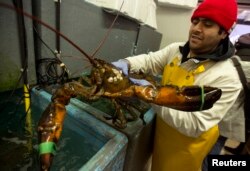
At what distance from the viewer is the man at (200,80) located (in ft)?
3.18

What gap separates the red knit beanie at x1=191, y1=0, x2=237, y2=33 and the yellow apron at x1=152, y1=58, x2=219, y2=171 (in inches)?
10.1

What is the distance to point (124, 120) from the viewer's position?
1014 mm

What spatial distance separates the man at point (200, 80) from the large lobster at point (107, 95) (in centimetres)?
26

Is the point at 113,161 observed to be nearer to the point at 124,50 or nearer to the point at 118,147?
the point at 118,147

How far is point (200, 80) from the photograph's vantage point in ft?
3.51

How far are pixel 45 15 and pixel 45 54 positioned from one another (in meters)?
0.24

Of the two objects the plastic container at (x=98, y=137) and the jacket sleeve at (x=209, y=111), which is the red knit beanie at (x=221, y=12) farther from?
the plastic container at (x=98, y=137)

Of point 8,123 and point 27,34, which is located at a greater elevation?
point 27,34

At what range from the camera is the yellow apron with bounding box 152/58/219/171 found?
1106mm

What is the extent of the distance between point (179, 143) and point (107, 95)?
58 centimetres

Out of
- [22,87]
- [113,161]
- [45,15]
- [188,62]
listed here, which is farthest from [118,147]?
[45,15]

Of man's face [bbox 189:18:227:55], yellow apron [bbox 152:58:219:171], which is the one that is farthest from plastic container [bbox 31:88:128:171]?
man's face [bbox 189:18:227:55]

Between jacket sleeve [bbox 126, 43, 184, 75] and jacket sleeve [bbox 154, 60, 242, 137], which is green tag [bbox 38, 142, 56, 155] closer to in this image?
jacket sleeve [bbox 154, 60, 242, 137]

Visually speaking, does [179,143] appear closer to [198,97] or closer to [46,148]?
[198,97]
